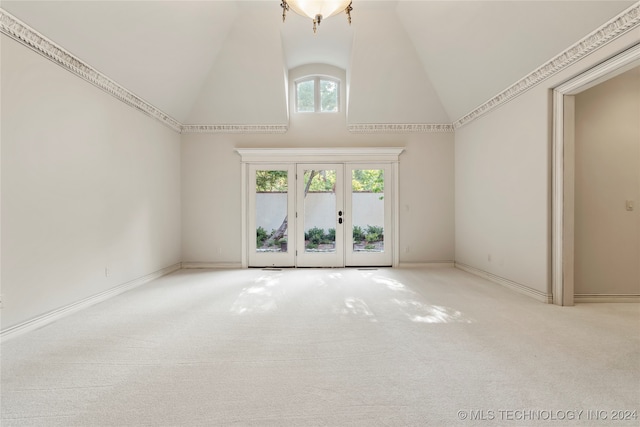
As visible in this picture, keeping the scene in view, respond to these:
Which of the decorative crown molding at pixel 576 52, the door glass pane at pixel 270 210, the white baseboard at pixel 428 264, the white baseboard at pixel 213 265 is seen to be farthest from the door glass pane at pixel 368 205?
the white baseboard at pixel 213 265

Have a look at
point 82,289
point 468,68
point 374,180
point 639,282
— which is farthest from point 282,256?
point 639,282

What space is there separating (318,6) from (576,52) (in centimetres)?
270

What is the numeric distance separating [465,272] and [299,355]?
406cm

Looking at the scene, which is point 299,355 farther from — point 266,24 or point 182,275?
point 266,24

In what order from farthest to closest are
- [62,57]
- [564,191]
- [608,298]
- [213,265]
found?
1. [213,265]
2. [608,298]
3. [564,191]
4. [62,57]

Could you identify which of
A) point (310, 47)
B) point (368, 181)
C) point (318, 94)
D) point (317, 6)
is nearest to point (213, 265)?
point (368, 181)

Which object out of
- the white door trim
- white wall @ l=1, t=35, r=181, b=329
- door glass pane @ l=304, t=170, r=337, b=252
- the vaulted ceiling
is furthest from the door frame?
the white door trim

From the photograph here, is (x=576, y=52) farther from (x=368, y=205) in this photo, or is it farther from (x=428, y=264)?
(x=428, y=264)

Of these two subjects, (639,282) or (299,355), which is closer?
(299,355)

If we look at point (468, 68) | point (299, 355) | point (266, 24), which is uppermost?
point (266, 24)

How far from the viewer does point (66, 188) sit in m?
3.01

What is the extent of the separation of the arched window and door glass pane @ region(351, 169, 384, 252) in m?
1.50

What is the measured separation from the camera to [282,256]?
5.65m

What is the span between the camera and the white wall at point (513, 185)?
339cm
